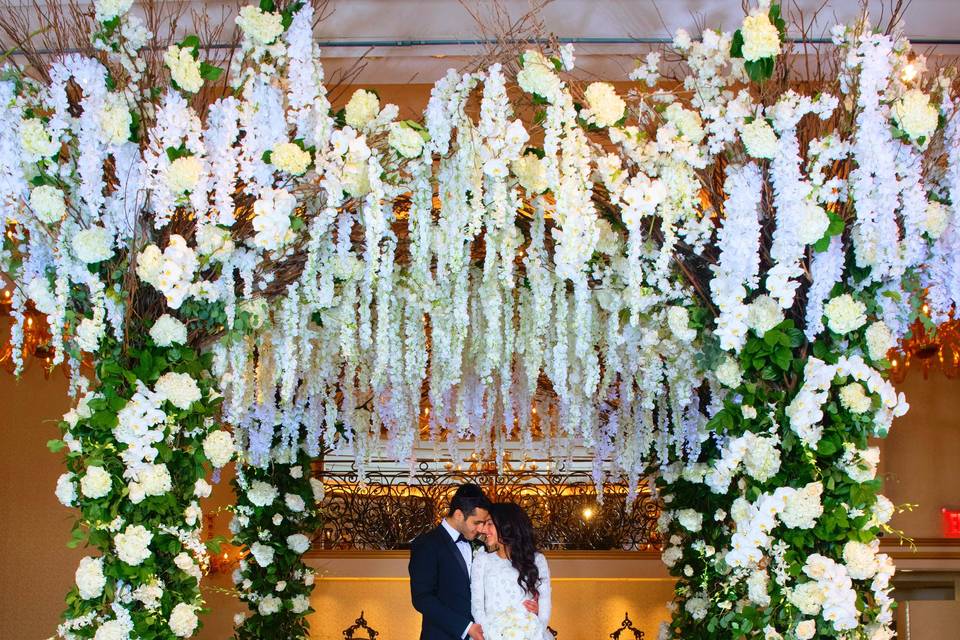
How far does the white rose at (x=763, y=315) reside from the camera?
151 inches

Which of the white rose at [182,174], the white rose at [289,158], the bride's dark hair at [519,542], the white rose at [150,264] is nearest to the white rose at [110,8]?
the white rose at [182,174]

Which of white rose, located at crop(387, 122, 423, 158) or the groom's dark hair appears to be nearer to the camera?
white rose, located at crop(387, 122, 423, 158)

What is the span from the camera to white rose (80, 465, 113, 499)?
11.8 feet

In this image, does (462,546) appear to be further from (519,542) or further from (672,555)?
(672,555)

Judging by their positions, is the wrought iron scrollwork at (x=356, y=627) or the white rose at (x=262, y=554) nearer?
the white rose at (x=262, y=554)

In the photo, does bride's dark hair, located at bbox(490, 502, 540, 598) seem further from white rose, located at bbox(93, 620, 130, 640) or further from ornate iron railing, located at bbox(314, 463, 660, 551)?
ornate iron railing, located at bbox(314, 463, 660, 551)

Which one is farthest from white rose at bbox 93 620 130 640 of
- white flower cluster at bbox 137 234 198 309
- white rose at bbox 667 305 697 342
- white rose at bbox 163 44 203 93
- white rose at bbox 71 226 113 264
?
white rose at bbox 667 305 697 342

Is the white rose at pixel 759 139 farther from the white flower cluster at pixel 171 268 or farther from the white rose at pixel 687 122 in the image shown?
the white flower cluster at pixel 171 268

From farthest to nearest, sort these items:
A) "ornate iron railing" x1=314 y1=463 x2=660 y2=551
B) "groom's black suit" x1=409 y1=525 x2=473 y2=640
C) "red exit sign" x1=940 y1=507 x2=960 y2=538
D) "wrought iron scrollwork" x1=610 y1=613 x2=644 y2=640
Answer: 1. "ornate iron railing" x1=314 y1=463 x2=660 y2=551
2. "red exit sign" x1=940 y1=507 x2=960 y2=538
3. "wrought iron scrollwork" x1=610 y1=613 x2=644 y2=640
4. "groom's black suit" x1=409 y1=525 x2=473 y2=640

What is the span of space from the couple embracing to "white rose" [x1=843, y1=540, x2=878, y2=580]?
1499 millimetres

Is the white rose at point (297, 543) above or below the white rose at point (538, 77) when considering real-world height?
below

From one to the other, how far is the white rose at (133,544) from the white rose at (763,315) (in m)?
2.30

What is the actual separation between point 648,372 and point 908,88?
1.69 metres

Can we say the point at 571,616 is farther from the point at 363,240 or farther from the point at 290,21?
the point at 290,21
